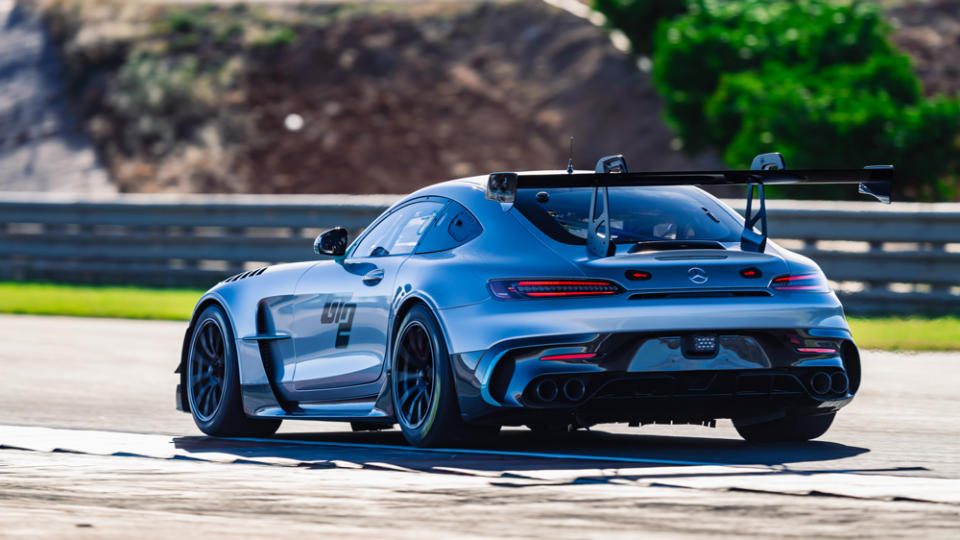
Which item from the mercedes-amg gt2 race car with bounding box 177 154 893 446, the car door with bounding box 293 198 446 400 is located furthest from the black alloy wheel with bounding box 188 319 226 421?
the mercedes-amg gt2 race car with bounding box 177 154 893 446

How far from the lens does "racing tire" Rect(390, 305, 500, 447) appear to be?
27.3ft

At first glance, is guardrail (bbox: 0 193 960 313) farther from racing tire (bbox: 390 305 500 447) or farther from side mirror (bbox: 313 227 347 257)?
racing tire (bbox: 390 305 500 447)

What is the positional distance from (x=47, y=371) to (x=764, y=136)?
65.9 ft

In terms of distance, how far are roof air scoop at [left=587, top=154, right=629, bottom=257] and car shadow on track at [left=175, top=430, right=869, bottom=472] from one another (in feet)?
3.01

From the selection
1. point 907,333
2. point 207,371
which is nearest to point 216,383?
point 207,371

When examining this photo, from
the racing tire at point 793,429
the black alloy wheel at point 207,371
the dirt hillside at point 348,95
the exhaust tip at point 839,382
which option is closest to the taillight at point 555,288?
the exhaust tip at point 839,382

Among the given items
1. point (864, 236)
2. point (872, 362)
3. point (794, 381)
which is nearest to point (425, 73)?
point (864, 236)

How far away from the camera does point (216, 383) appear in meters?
10.2

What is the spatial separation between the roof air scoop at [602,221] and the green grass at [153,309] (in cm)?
780

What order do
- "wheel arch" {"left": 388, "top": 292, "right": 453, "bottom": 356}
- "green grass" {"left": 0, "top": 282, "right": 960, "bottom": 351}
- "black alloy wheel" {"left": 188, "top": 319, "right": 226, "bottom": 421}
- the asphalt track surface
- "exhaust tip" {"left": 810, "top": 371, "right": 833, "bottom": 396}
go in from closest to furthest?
1. the asphalt track surface
2. "wheel arch" {"left": 388, "top": 292, "right": 453, "bottom": 356}
3. "exhaust tip" {"left": 810, "top": 371, "right": 833, "bottom": 396}
4. "black alloy wheel" {"left": 188, "top": 319, "right": 226, "bottom": 421}
5. "green grass" {"left": 0, "top": 282, "right": 960, "bottom": 351}

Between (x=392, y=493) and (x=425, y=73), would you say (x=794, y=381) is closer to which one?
(x=392, y=493)

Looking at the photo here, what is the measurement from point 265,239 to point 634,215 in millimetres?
15137

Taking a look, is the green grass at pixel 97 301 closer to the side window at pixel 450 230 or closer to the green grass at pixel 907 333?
the green grass at pixel 907 333

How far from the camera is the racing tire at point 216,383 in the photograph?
9961 mm
